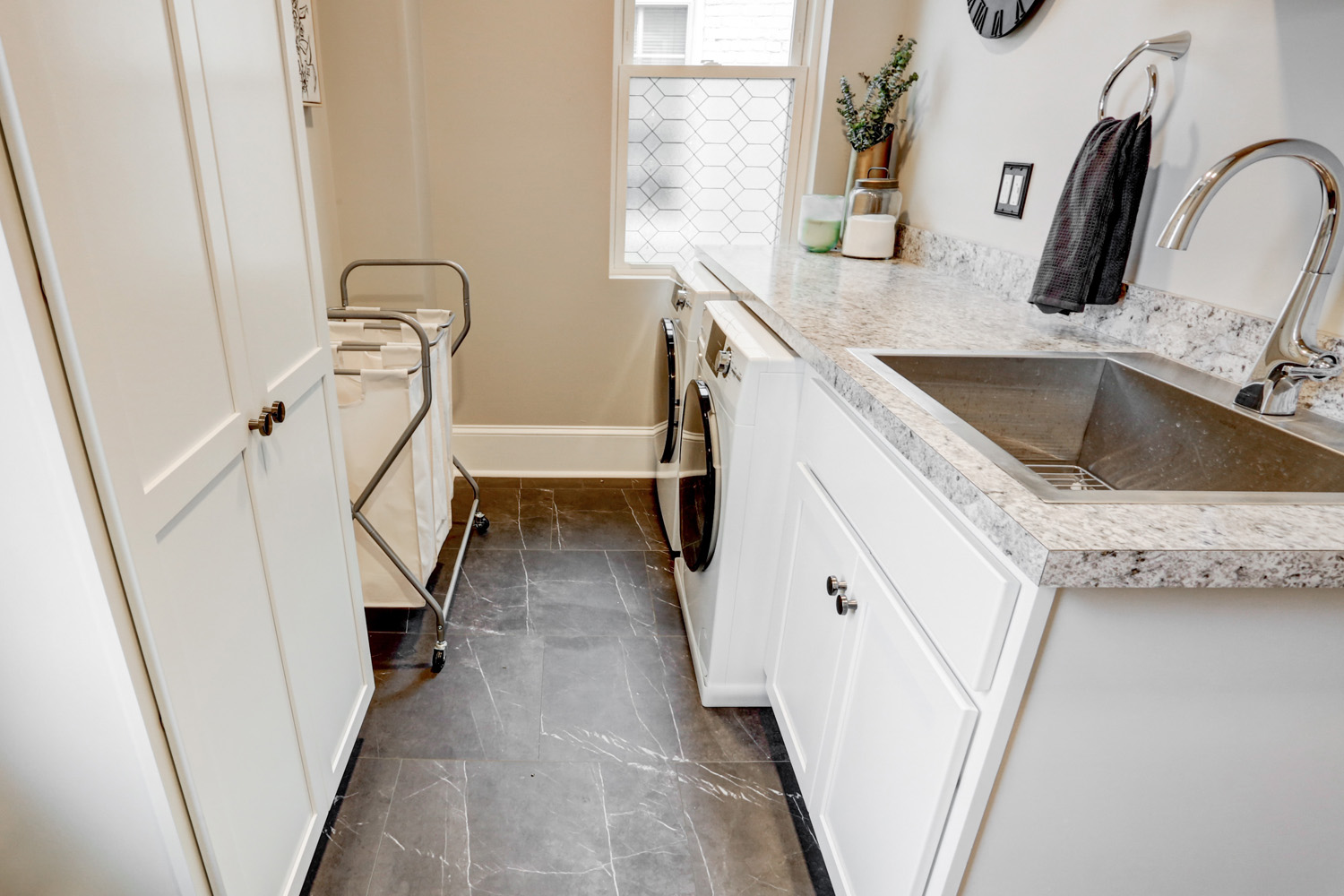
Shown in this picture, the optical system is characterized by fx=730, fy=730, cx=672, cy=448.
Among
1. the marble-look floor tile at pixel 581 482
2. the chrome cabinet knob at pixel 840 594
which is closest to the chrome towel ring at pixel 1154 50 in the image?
the chrome cabinet knob at pixel 840 594

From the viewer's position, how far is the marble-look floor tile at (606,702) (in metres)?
1.68

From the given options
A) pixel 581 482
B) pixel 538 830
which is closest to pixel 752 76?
pixel 581 482

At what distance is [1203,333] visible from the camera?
1.29 metres

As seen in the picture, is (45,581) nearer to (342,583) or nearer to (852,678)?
(342,583)

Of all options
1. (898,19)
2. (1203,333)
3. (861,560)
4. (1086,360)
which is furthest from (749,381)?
(898,19)

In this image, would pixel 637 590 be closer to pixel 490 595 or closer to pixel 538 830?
pixel 490 595

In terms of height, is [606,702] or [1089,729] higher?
[1089,729]

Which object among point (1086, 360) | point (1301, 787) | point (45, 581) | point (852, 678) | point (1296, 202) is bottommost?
point (852, 678)

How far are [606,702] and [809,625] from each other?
67 centimetres

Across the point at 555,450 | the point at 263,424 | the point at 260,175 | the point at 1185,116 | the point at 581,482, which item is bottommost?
the point at 581,482

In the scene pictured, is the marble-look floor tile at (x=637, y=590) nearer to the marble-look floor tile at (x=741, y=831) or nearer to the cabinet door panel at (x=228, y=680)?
the marble-look floor tile at (x=741, y=831)

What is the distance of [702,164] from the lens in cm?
279

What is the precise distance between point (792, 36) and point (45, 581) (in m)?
2.74

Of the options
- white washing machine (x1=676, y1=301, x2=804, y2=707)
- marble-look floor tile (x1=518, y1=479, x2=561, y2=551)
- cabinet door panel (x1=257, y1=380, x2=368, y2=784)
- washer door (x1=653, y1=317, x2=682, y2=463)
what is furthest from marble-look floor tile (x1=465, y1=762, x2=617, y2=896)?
washer door (x1=653, y1=317, x2=682, y2=463)
